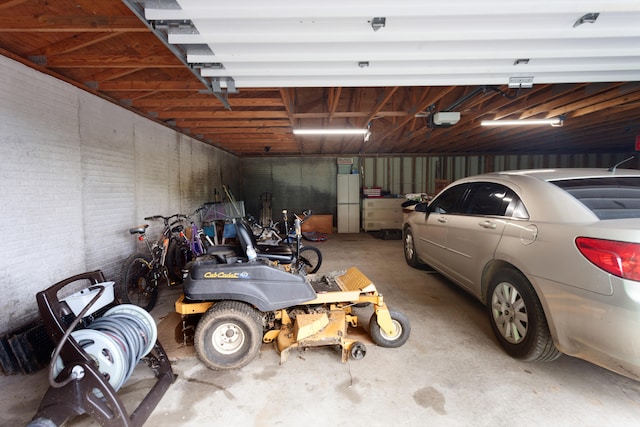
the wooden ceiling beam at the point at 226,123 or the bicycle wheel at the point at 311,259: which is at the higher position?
the wooden ceiling beam at the point at 226,123

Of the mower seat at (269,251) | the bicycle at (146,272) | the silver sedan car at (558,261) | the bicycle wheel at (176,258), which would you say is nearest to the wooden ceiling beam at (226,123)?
the bicycle at (146,272)

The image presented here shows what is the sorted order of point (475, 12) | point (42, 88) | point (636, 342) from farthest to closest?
1. point (42, 88)
2. point (475, 12)
3. point (636, 342)

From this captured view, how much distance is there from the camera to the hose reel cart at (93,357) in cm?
138

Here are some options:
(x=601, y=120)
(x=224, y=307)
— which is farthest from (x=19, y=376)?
(x=601, y=120)

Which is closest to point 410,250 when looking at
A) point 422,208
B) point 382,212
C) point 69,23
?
point 422,208

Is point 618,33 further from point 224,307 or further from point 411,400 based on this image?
point 224,307

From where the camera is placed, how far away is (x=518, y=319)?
2.17m

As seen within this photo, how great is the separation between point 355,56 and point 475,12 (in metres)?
0.93

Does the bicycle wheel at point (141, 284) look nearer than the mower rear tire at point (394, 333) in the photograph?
No

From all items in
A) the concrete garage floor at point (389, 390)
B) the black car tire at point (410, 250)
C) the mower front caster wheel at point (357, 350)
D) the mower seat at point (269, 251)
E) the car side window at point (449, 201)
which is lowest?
the concrete garage floor at point (389, 390)

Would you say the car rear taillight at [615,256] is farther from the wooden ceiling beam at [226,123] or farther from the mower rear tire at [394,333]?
the wooden ceiling beam at [226,123]

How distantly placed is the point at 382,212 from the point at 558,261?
7.16 meters

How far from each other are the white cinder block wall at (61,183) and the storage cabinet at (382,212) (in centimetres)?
619

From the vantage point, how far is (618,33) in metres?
2.07
